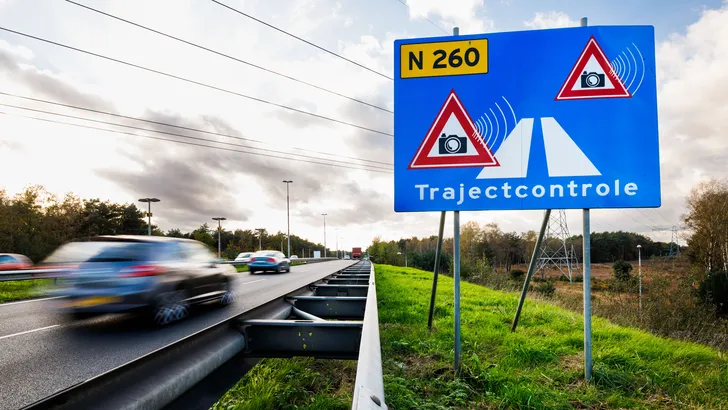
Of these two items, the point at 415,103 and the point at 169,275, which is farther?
the point at 169,275

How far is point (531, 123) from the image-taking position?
169 inches

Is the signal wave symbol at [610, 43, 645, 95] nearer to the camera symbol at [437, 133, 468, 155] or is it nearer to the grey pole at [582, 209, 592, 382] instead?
the grey pole at [582, 209, 592, 382]

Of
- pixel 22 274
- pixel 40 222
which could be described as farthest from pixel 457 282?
pixel 40 222

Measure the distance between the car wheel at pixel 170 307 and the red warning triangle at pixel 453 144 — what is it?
4.81 meters

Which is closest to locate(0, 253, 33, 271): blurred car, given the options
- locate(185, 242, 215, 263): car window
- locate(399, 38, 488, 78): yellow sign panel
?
locate(185, 242, 215, 263): car window

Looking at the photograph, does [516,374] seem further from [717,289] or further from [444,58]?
[717,289]

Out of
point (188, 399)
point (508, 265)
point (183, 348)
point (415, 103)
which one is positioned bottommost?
point (508, 265)

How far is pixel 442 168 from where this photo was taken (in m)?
4.36

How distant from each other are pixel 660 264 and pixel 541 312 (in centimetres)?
3187

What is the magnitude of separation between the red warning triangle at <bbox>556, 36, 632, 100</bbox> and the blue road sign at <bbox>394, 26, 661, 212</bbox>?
0.01 m

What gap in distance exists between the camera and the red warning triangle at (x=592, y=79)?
421cm

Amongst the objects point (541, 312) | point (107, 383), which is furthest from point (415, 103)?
point (541, 312)

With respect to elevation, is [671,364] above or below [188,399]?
below

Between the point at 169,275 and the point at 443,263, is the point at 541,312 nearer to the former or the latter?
the point at 169,275
